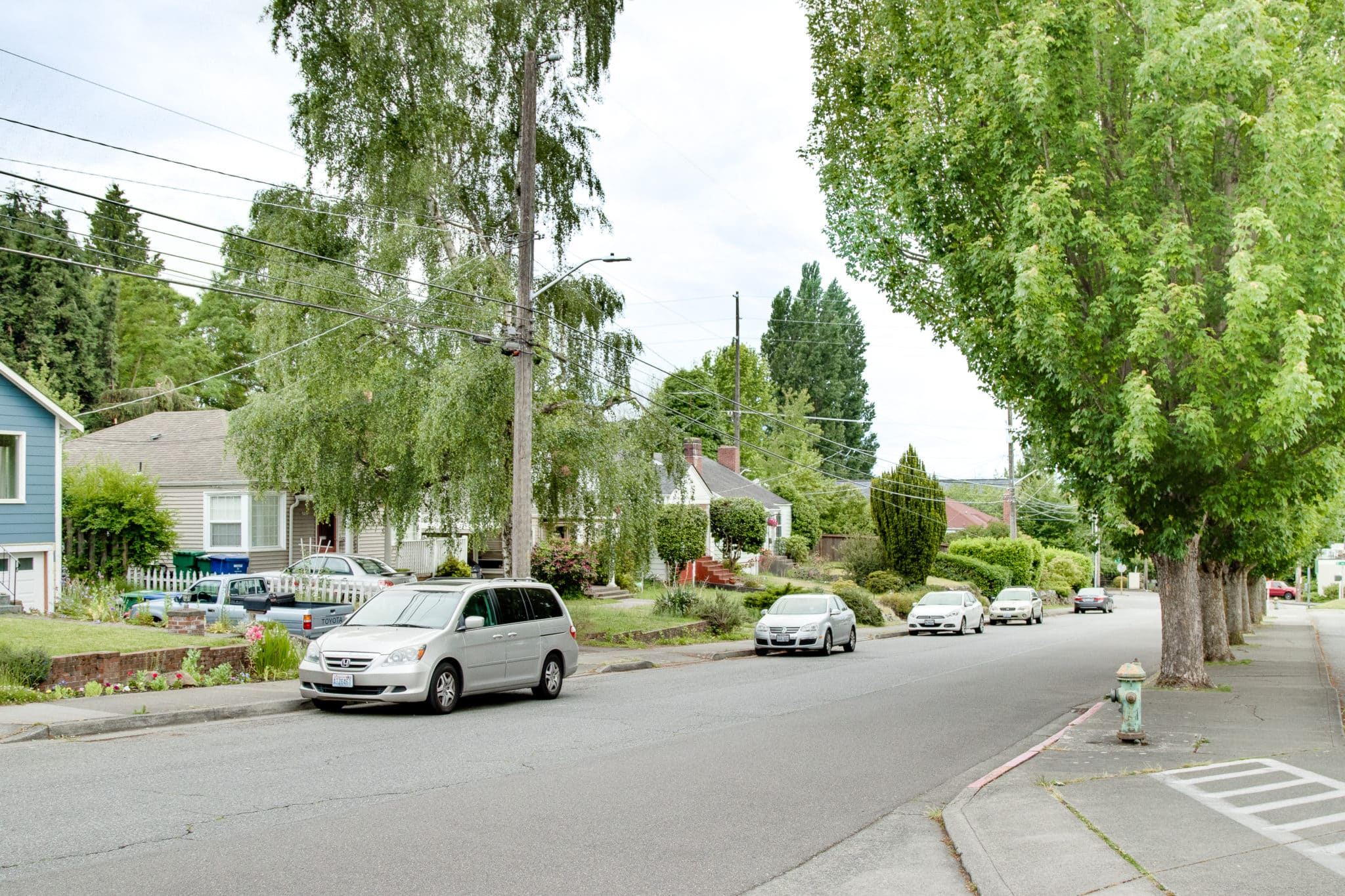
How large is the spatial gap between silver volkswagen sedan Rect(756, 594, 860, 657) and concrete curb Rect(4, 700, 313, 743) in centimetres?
1341

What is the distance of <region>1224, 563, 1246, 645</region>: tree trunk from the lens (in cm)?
3228

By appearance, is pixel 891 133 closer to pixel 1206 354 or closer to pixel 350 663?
pixel 1206 354

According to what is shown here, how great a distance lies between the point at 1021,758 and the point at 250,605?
50.9 feet

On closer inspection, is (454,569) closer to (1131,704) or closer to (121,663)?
(121,663)

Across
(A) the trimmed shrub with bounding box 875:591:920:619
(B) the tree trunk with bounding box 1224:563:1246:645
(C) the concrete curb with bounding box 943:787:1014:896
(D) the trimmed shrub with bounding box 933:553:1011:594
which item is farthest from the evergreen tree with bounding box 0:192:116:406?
(C) the concrete curb with bounding box 943:787:1014:896

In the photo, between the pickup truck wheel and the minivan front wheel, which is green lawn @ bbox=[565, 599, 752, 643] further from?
the pickup truck wheel

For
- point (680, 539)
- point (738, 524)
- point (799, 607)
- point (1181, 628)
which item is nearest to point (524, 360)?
point (799, 607)

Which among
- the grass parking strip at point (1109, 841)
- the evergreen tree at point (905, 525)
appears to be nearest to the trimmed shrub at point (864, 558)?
the evergreen tree at point (905, 525)

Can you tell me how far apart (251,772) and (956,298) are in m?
11.6

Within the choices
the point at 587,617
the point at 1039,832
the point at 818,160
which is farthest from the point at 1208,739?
the point at 587,617

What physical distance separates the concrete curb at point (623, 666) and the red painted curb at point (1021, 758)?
9018mm

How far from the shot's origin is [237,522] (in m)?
30.5

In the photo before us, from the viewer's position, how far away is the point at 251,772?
9414 mm

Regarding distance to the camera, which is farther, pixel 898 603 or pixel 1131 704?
pixel 898 603
